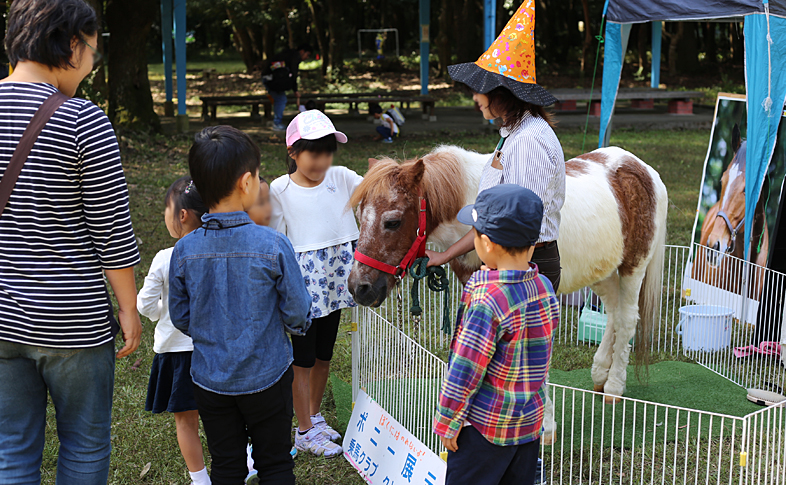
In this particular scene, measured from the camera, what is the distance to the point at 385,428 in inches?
122

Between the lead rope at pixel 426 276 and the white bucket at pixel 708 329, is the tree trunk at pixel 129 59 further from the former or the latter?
the lead rope at pixel 426 276

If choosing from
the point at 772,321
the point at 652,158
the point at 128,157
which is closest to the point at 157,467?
the point at 772,321

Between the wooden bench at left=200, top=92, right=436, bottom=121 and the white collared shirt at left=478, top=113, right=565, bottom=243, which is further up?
the wooden bench at left=200, top=92, right=436, bottom=121

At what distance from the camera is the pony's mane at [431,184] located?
2.98 meters

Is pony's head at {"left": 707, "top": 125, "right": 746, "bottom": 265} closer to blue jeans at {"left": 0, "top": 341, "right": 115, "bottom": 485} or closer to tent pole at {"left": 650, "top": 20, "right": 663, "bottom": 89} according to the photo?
blue jeans at {"left": 0, "top": 341, "right": 115, "bottom": 485}

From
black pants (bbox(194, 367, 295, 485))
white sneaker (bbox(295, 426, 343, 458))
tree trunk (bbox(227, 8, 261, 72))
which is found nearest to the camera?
black pants (bbox(194, 367, 295, 485))

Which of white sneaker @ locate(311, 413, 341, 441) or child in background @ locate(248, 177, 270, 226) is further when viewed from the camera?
white sneaker @ locate(311, 413, 341, 441)

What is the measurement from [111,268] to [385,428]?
1.54m

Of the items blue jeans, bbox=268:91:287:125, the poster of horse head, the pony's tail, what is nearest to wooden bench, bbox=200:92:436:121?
blue jeans, bbox=268:91:287:125

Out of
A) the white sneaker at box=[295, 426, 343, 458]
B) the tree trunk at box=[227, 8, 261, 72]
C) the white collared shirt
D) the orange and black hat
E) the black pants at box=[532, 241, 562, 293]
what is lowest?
the white sneaker at box=[295, 426, 343, 458]

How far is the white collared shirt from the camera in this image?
8.79 ft

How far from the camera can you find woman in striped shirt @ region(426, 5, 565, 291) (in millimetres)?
2691

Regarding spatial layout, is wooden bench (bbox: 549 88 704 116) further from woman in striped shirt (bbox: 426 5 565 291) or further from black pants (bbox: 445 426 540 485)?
black pants (bbox: 445 426 540 485)

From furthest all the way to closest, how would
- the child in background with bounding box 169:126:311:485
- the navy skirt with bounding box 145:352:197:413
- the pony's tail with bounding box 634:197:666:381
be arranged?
the pony's tail with bounding box 634:197:666:381 < the navy skirt with bounding box 145:352:197:413 < the child in background with bounding box 169:126:311:485
